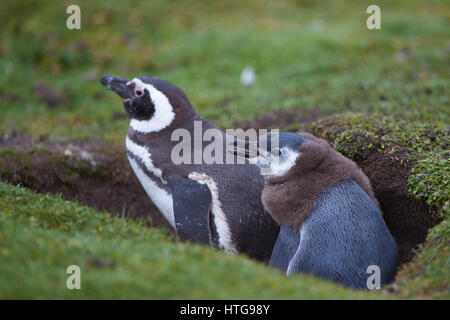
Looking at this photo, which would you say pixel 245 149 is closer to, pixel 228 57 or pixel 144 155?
pixel 144 155

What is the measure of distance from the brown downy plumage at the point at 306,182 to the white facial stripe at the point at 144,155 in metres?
1.33

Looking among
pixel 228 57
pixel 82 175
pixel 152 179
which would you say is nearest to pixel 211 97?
pixel 228 57

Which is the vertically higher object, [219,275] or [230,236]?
[219,275]

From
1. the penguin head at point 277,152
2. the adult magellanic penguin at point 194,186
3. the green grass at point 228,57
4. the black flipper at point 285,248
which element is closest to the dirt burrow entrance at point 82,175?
the adult magellanic penguin at point 194,186

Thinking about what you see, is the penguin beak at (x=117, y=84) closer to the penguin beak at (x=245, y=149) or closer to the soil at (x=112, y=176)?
the soil at (x=112, y=176)

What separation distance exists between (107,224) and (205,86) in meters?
6.05

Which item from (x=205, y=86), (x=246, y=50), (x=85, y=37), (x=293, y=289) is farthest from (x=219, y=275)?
(x=85, y=37)

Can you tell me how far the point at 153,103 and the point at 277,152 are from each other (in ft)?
5.46

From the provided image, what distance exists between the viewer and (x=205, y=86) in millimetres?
10320

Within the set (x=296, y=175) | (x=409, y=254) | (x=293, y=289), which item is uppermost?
(x=296, y=175)

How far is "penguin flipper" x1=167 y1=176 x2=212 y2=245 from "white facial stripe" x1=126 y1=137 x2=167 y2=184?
403 mm

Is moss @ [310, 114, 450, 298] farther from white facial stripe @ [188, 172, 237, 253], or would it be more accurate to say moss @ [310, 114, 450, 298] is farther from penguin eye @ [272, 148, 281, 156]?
white facial stripe @ [188, 172, 237, 253]

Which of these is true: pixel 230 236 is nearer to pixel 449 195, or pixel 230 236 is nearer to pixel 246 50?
pixel 449 195

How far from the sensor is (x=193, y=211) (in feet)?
17.2
